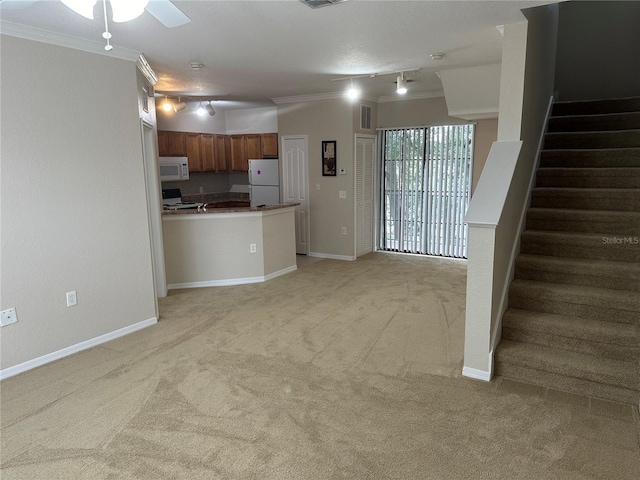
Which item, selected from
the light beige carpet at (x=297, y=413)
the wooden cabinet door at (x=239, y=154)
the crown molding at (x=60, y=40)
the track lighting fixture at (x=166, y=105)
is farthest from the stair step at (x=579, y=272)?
the wooden cabinet door at (x=239, y=154)

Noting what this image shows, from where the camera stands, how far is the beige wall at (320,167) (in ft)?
21.2

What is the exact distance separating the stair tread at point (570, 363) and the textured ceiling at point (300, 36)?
2338 mm

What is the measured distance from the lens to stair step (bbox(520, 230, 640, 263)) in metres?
3.29

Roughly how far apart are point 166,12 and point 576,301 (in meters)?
3.21

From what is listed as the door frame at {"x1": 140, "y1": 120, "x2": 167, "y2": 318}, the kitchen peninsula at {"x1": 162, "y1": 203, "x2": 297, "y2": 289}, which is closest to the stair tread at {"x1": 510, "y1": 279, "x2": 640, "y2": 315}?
the kitchen peninsula at {"x1": 162, "y1": 203, "x2": 297, "y2": 289}

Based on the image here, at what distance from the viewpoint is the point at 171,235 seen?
515 cm

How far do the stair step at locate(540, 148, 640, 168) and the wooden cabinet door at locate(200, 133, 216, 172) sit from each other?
18.6ft

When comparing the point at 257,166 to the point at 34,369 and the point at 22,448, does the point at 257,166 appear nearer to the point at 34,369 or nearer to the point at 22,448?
the point at 34,369

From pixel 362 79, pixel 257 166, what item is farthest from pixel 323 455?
pixel 257 166

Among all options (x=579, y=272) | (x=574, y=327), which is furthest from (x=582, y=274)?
(x=574, y=327)

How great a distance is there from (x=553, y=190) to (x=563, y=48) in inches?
119

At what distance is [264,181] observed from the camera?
24.7 ft

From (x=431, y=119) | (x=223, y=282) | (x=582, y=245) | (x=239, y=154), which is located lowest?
(x=223, y=282)

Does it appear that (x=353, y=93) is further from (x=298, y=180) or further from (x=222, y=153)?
(x=222, y=153)
